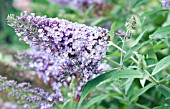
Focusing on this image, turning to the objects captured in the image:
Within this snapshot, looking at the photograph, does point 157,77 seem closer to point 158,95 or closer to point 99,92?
point 99,92

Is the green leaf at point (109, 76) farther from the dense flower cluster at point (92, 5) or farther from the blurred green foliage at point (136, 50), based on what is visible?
the dense flower cluster at point (92, 5)

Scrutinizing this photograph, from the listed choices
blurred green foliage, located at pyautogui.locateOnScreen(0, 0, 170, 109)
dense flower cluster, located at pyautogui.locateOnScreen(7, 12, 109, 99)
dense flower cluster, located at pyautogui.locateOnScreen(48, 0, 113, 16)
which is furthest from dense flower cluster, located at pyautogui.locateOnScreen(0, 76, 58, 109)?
dense flower cluster, located at pyautogui.locateOnScreen(48, 0, 113, 16)

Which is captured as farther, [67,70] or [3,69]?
[3,69]

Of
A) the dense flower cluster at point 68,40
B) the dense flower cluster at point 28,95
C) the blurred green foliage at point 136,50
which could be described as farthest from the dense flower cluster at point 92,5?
the dense flower cluster at point 68,40

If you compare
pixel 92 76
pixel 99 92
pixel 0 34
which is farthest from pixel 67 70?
pixel 0 34

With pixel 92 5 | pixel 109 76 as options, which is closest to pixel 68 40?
pixel 109 76

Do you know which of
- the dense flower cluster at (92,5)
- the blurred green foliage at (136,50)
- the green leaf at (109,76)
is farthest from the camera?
the dense flower cluster at (92,5)
